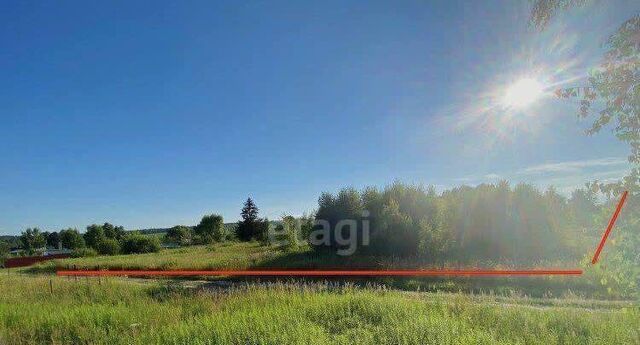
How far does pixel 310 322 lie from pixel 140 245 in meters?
66.7

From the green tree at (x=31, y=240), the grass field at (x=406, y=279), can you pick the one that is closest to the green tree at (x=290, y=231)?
the grass field at (x=406, y=279)

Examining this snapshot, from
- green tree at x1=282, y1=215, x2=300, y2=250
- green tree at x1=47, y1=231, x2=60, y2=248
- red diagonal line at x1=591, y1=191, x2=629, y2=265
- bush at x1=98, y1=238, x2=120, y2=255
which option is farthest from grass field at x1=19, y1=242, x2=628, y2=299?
green tree at x1=47, y1=231, x2=60, y2=248

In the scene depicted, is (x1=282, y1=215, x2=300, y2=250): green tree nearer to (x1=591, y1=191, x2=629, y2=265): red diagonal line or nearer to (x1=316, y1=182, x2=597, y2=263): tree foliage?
(x1=316, y1=182, x2=597, y2=263): tree foliage

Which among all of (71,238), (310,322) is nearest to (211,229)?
(71,238)

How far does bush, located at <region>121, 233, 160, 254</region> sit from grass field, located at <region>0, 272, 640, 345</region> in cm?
5818

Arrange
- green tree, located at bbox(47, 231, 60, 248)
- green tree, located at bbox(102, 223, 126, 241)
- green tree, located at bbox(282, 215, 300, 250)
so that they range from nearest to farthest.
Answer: green tree, located at bbox(282, 215, 300, 250) < green tree, located at bbox(102, 223, 126, 241) < green tree, located at bbox(47, 231, 60, 248)

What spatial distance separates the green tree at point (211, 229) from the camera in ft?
283

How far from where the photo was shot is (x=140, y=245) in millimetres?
68500

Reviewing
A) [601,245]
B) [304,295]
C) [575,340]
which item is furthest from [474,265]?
[601,245]

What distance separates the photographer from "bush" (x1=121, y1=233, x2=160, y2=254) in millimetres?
68188

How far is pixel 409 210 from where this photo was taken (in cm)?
3038

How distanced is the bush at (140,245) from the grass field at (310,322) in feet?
191

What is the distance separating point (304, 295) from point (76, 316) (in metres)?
6.38

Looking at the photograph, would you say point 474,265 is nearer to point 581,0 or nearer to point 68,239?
point 581,0
